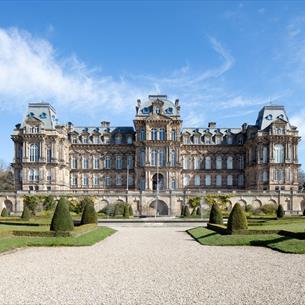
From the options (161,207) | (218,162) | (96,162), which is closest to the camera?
(161,207)

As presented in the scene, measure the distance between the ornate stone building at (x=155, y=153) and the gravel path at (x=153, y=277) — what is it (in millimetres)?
48548

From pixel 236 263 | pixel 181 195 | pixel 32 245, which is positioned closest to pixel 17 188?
pixel 181 195

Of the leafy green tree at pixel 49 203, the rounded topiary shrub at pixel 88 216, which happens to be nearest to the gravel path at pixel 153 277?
the rounded topiary shrub at pixel 88 216

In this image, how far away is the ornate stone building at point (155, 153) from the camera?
64875 millimetres

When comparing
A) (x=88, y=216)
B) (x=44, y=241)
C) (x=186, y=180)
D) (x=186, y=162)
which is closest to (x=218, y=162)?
(x=186, y=162)

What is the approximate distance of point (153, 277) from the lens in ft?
38.5

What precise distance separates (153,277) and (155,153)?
54.7 meters

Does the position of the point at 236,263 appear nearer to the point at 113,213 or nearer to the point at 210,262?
the point at 210,262

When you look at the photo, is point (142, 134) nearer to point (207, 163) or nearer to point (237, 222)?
point (207, 163)

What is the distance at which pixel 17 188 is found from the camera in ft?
217

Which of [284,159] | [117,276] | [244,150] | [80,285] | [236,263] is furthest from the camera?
[244,150]

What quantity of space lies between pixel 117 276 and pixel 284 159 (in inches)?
2231

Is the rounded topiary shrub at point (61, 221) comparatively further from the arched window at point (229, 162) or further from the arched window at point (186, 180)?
the arched window at point (229, 162)

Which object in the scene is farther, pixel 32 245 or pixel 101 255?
pixel 32 245
